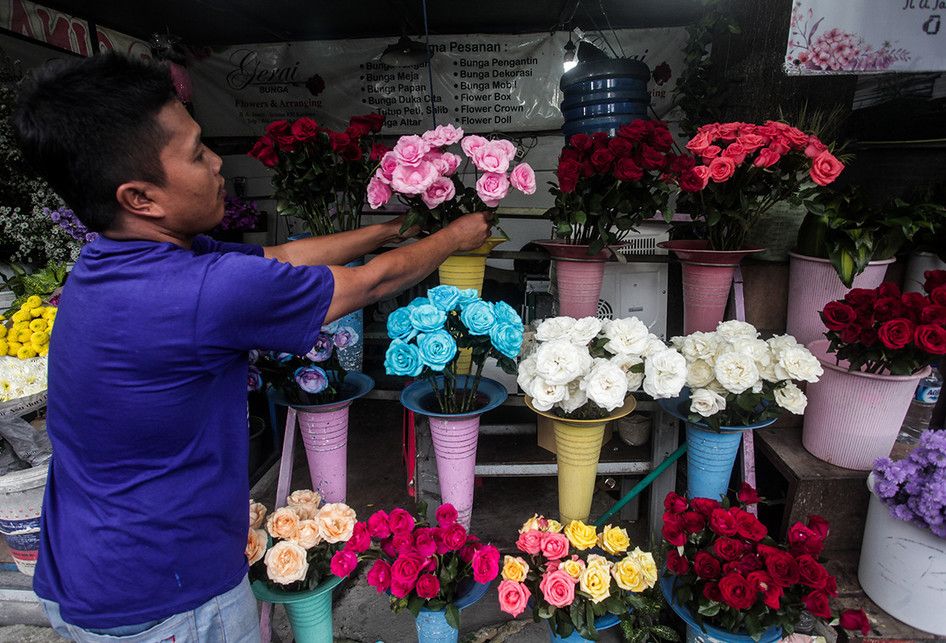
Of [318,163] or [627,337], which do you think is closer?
[627,337]

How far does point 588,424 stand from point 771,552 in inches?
24.7

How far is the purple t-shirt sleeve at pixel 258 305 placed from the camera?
1.07m

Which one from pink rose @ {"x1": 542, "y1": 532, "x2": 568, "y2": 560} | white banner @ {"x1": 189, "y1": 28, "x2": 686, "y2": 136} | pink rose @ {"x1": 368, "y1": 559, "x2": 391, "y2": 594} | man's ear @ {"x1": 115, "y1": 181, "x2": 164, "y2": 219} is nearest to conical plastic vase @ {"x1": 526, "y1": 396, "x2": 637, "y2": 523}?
pink rose @ {"x1": 542, "y1": 532, "x2": 568, "y2": 560}

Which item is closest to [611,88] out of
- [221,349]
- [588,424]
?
[588,424]

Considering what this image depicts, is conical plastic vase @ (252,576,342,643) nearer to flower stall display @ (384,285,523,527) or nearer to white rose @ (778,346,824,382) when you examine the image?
flower stall display @ (384,285,523,527)

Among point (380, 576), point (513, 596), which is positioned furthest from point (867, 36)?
point (380, 576)

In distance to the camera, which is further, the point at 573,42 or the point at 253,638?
the point at 573,42

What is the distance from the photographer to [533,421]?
8.14ft

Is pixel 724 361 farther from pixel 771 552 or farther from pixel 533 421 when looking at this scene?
pixel 533 421

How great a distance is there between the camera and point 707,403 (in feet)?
5.64

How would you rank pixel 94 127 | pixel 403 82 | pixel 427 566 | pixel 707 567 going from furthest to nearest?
pixel 403 82 → pixel 427 566 → pixel 707 567 → pixel 94 127

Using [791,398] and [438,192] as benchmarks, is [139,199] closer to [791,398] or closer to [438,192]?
[438,192]

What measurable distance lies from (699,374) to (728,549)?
0.57 m

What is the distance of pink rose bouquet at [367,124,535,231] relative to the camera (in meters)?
1.71
